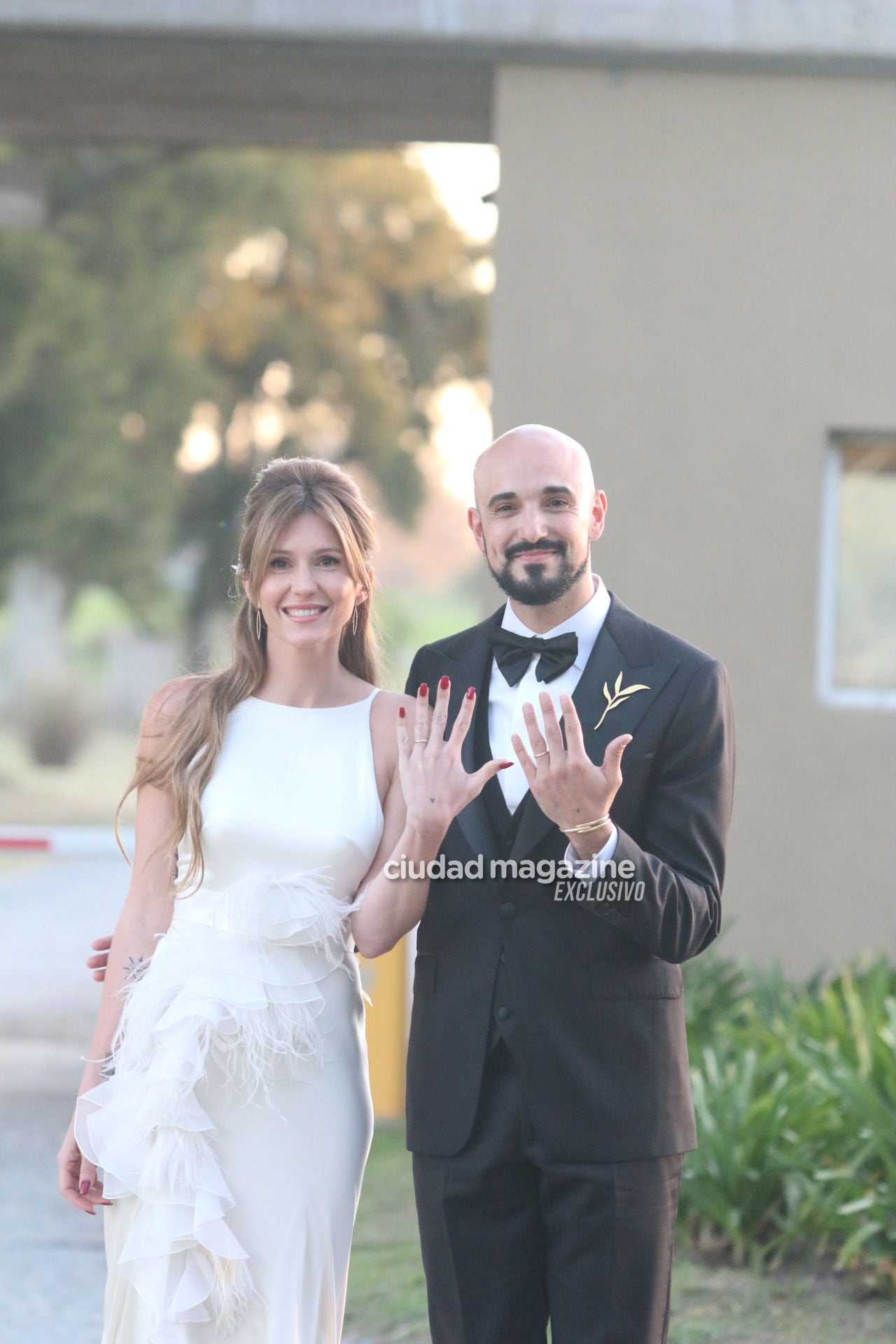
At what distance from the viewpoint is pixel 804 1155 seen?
462cm

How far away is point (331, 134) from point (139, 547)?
523 inches

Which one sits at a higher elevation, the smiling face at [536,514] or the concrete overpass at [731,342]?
the concrete overpass at [731,342]

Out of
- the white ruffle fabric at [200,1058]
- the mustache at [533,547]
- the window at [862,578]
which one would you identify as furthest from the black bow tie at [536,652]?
the window at [862,578]

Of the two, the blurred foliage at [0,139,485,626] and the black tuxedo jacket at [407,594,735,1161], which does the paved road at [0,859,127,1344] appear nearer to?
the black tuxedo jacket at [407,594,735,1161]

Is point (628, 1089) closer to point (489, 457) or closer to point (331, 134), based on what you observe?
point (489, 457)

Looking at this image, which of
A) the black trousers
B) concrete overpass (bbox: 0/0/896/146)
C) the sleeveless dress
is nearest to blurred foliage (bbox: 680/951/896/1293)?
the black trousers

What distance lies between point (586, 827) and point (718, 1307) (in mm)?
2588

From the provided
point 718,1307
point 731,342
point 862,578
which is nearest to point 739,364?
point 731,342

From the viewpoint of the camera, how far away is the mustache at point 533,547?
2719 mm

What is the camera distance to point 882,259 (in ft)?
22.0

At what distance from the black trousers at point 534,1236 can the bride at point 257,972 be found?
0.85ft

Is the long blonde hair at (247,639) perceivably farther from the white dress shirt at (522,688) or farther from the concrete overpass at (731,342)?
the concrete overpass at (731,342)

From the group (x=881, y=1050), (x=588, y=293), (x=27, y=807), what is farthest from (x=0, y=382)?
Result: (x=881, y=1050)

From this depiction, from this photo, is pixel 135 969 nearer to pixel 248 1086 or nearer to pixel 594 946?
pixel 248 1086
